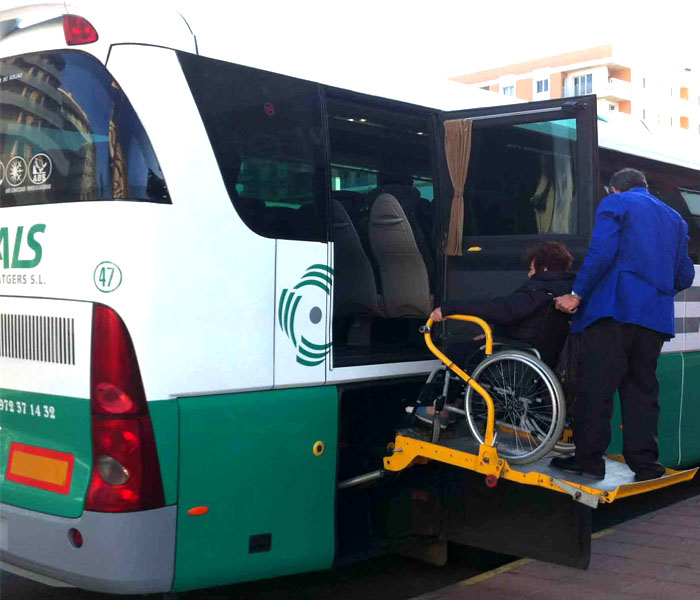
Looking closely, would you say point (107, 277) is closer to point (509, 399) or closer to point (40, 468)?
point (40, 468)

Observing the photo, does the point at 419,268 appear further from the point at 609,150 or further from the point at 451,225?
the point at 609,150

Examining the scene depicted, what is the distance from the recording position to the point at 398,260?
589cm

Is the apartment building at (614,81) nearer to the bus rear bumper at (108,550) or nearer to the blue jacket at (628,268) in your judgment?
the blue jacket at (628,268)

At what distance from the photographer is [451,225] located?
18.9 feet

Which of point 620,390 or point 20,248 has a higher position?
point 20,248

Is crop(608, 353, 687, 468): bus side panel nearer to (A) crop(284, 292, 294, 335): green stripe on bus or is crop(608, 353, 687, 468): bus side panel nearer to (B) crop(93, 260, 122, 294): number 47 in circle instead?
(A) crop(284, 292, 294, 335): green stripe on bus

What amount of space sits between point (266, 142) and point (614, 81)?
7330 cm

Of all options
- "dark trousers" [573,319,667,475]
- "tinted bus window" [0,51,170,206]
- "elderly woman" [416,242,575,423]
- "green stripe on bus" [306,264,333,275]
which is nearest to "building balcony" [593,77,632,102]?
"elderly woman" [416,242,575,423]

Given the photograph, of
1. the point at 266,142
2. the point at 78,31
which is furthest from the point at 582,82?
the point at 78,31

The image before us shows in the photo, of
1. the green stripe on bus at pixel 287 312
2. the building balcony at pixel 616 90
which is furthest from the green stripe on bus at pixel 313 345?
the building balcony at pixel 616 90

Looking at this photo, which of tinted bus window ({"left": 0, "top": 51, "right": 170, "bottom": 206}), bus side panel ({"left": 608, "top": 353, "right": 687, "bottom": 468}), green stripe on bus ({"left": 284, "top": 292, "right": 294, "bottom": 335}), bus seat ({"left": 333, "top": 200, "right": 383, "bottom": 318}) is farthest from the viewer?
bus side panel ({"left": 608, "top": 353, "right": 687, "bottom": 468})

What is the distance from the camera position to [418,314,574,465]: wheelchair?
490 cm

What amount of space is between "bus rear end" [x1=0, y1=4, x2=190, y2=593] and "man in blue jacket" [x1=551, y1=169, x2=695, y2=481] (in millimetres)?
2232

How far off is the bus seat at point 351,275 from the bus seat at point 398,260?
11 centimetres
